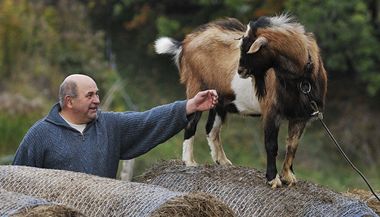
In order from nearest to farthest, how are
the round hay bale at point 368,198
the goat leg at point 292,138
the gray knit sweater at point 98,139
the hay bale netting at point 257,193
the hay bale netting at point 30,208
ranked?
the hay bale netting at point 30,208 < the hay bale netting at point 257,193 < the gray knit sweater at point 98,139 < the round hay bale at point 368,198 < the goat leg at point 292,138

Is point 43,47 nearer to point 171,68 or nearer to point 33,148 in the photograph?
point 171,68

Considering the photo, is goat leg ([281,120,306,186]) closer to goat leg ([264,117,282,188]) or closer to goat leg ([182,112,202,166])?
goat leg ([264,117,282,188])

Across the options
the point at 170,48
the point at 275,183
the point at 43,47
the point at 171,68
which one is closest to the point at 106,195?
the point at 275,183

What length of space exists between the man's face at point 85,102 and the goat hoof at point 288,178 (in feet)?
4.43

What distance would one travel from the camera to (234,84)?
716 centimetres

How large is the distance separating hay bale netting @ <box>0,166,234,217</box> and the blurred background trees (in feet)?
22.6

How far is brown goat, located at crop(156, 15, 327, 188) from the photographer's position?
6.34 m

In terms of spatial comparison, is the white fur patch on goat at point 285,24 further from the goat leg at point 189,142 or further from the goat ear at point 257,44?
the goat leg at point 189,142

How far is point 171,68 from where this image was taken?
57.5 ft

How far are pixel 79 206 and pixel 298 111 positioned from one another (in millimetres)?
1948

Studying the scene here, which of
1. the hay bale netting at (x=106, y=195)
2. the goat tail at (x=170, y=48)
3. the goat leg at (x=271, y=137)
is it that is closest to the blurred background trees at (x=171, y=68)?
the goat tail at (x=170, y=48)

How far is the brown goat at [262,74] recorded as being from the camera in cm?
634

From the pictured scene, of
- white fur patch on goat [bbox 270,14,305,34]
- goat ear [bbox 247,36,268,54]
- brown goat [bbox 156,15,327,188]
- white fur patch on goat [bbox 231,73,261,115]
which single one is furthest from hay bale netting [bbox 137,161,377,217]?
white fur patch on goat [bbox 270,14,305,34]

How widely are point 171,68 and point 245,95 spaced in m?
10.5
